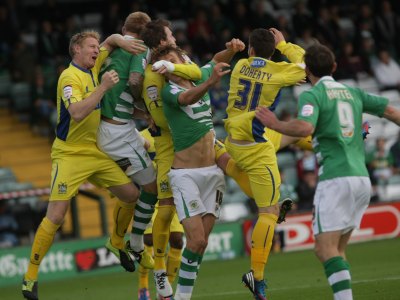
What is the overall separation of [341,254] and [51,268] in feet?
29.7

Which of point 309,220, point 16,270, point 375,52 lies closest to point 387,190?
point 309,220

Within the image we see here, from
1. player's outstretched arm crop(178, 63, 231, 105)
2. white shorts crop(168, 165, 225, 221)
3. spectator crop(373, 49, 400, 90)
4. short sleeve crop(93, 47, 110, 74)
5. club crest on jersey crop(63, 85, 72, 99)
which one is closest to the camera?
player's outstretched arm crop(178, 63, 231, 105)

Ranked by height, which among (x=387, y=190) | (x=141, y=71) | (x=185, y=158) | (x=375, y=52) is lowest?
(x=387, y=190)

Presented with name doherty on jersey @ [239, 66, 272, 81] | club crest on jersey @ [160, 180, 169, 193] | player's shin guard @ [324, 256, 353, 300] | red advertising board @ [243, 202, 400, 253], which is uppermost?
name doherty on jersey @ [239, 66, 272, 81]

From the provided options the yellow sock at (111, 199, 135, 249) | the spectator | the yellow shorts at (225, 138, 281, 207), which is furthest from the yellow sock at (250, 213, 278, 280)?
the spectator

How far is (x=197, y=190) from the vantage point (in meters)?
10.9

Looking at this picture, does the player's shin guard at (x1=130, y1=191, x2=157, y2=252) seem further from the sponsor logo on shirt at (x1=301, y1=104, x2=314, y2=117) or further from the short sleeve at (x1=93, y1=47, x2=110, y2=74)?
the sponsor logo on shirt at (x1=301, y1=104, x2=314, y2=117)

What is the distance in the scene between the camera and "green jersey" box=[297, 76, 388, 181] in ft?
30.8

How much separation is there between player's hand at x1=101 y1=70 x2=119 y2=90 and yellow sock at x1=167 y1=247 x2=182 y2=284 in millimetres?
1907

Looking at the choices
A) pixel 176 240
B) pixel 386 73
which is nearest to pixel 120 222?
pixel 176 240

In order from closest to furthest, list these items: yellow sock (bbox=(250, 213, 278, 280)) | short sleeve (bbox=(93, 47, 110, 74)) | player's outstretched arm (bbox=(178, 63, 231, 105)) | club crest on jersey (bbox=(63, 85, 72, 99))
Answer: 1. player's outstretched arm (bbox=(178, 63, 231, 105))
2. yellow sock (bbox=(250, 213, 278, 280))
3. club crest on jersey (bbox=(63, 85, 72, 99))
4. short sleeve (bbox=(93, 47, 110, 74))

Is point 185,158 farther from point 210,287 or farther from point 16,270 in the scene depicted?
point 16,270

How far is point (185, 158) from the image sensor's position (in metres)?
11.1

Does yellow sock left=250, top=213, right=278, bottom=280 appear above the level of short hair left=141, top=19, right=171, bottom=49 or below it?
below
